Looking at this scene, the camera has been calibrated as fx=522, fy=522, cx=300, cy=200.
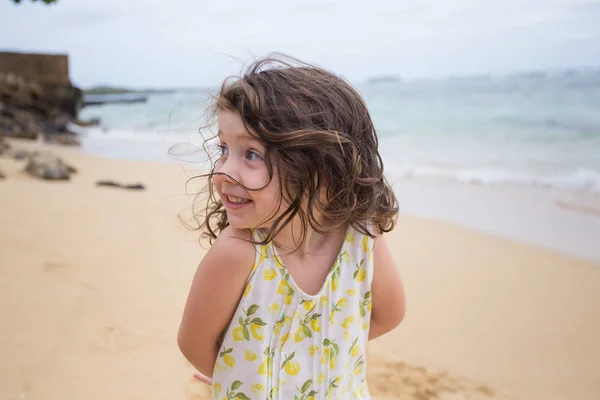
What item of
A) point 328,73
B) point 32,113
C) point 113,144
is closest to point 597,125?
point 113,144

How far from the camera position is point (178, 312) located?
8.70 ft

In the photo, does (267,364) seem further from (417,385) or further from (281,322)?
(417,385)

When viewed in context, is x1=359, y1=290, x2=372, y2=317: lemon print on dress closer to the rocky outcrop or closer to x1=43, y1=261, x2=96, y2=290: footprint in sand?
x1=43, y1=261, x2=96, y2=290: footprint in sand

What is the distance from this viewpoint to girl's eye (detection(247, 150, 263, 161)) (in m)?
1.06

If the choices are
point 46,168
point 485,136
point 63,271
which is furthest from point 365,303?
point 485,136

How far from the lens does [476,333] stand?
2707 millimetres

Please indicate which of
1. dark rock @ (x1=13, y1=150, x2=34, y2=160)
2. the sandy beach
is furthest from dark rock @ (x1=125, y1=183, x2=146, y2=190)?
dark rock @ (x1=13, y1=150, x2=34, y2=160)

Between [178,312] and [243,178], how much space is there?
1.79m

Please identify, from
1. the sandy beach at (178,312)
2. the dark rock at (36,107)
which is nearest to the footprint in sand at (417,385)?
the sandy beach at (178,312)

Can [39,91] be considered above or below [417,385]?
below

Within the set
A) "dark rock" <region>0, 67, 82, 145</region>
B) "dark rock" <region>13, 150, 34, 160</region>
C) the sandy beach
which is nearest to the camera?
the sandy beach

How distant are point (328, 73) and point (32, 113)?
56.9 ft

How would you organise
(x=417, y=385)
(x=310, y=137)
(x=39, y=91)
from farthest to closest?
1. (x=39, y=91)
2. (x=417, y=385)
3. (x=310, y=137)

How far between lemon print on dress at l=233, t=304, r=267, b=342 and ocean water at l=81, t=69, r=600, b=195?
A: 0.58 m
